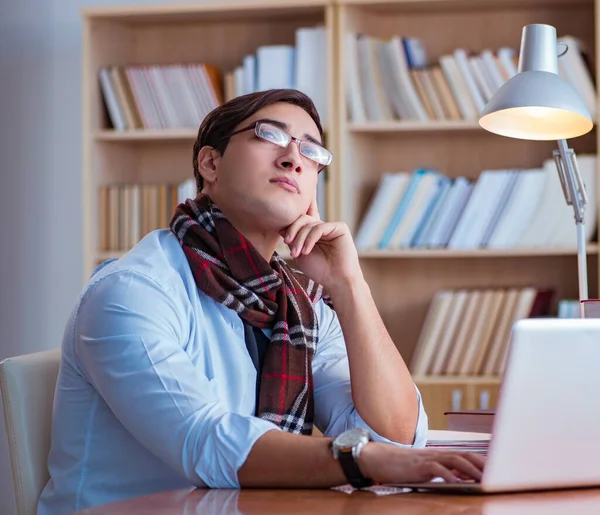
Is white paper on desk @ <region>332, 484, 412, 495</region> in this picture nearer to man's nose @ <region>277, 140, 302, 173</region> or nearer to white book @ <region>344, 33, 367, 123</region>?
man's nose @ <region>277, 140, 302, 173</region>

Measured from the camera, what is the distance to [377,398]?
1.63 meters

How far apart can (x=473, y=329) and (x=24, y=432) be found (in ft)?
6.67

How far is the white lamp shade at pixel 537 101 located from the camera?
182cm

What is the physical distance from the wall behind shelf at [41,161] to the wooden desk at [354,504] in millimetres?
2779

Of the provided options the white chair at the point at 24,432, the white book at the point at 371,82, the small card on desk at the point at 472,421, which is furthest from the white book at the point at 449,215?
the white chair at the point at 24,432

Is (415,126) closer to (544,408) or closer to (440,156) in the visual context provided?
(440,156)

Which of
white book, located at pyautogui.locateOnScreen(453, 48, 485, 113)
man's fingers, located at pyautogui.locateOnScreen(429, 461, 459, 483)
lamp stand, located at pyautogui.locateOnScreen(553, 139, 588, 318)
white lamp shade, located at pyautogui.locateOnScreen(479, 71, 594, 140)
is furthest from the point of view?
white book, located at pyautogui.locateOnScreen(453, 48, 485, 113)

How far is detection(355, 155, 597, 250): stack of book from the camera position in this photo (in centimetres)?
323

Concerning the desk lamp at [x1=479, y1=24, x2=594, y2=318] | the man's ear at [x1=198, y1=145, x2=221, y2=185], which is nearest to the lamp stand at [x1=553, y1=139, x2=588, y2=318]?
the desk lamp at [x1=479, y1=24, x2=594, y2=318]

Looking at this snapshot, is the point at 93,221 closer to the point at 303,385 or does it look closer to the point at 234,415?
the point at 303,385

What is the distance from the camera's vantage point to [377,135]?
140 inches

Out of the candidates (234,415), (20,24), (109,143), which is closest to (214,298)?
(234,415)

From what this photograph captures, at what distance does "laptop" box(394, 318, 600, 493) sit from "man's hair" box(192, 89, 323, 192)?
87 centimetres

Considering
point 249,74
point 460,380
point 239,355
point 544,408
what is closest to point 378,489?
point 544,408
